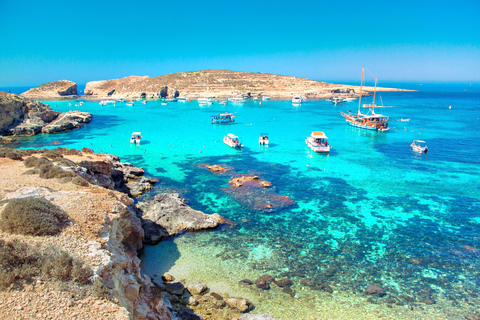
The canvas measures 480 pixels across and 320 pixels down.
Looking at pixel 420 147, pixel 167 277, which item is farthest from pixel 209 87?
pixel 167 277

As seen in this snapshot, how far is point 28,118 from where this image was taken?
47.4 metres

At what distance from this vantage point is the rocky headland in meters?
114

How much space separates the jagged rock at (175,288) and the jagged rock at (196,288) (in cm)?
31

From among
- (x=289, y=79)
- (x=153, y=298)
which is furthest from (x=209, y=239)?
(x=289, y=79)

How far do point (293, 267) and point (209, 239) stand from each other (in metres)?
4.90

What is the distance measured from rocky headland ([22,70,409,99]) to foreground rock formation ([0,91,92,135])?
60.6m

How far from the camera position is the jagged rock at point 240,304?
11180mm

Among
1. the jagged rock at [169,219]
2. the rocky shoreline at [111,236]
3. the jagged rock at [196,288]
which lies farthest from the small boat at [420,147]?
the jagged rock at [196,288]

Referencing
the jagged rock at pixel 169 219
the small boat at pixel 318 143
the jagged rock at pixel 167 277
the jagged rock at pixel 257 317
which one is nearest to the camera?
the jagged rock at pixel 257 317

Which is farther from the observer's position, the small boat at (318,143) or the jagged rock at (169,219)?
the small boat at (318,143)

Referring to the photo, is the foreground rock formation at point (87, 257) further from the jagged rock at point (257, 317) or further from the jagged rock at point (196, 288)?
the jagged rock at point (257, 317)

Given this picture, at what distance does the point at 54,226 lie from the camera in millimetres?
8641

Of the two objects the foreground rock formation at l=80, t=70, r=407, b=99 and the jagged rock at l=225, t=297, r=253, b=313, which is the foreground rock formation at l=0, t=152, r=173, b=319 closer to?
the jagged rock at l=225, t=297, r=253, b=313

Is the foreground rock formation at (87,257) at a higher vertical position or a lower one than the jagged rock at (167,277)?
higher
